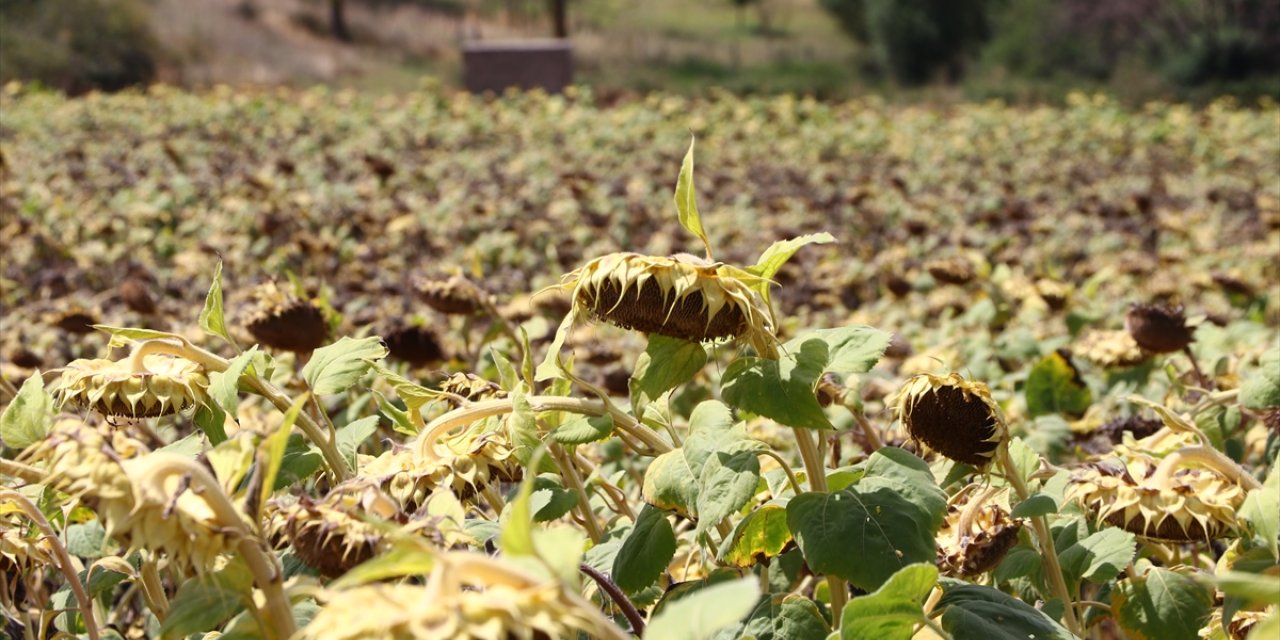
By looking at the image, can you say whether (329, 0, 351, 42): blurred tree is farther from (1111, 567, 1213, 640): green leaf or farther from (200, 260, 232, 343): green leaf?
(1111, 567, 1213, 640): green leaf

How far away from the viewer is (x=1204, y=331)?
2.65 metres

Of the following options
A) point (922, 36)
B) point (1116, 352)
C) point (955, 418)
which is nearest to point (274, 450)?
point (955, 418)

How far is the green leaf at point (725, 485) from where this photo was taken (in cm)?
91

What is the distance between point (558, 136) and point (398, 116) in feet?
4.82

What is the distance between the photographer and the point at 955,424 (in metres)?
1.06

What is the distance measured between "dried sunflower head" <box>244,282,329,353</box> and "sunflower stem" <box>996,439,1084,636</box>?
1119mm

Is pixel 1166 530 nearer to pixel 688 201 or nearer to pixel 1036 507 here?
pixel 1036 507

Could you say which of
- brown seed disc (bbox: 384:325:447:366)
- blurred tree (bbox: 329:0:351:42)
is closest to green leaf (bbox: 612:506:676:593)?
brown seed disc (bbox: 384:325:447:366)

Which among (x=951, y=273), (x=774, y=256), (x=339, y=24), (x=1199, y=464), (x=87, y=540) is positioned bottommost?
(x=339, y=24)

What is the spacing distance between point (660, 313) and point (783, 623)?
0.89 feet

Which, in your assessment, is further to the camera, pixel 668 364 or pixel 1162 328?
pixel 1162 328

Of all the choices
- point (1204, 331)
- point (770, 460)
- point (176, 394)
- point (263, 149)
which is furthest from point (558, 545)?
point (263, 149)

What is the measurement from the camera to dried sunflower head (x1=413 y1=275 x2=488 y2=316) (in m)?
2.31

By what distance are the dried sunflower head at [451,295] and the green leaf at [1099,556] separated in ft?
4.58
